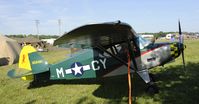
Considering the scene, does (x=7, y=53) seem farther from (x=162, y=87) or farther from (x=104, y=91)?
(x=162, y=87)

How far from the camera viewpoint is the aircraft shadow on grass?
7.51 metres

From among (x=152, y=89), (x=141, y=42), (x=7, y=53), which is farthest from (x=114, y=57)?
(x=7, y=53)

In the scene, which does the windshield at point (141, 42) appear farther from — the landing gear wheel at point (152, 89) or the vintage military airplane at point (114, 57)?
the landing gear wheel at point (152, 89)

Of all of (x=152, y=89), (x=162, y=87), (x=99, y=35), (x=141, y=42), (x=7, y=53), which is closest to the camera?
(x=99, y=35)

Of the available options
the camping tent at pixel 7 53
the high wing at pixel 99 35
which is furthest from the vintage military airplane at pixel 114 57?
the camping tent at pixel 7 53

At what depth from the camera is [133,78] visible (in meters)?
10.6

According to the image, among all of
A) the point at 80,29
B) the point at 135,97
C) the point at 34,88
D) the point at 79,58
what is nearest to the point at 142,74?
the point at 135,97

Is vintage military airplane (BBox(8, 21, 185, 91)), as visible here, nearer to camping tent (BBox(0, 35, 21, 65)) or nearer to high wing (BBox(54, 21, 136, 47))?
high wing (BBox(54, 21, 136, 47))

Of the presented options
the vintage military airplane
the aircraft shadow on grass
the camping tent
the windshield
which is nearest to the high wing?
the vintage military airplane

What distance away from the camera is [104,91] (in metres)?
8.88

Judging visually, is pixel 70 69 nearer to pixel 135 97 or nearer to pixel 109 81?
pixel 109 81

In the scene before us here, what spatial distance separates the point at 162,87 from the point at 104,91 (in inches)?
80.3

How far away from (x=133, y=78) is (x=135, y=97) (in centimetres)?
283

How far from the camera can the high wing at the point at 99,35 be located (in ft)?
20.4
